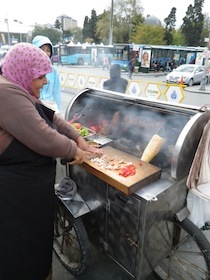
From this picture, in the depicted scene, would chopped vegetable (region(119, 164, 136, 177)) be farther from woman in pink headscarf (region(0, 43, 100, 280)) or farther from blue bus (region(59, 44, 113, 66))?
blue bus (region(59, 44, 113, 66))

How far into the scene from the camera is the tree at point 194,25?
49312 mm

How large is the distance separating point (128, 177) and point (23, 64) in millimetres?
1045

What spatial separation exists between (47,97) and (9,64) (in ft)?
7.13

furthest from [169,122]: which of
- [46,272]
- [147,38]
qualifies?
[147,38]

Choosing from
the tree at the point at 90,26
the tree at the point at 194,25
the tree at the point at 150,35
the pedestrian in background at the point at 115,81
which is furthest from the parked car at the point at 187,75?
the tree at the point at 90,26

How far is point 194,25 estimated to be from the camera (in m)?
50.1

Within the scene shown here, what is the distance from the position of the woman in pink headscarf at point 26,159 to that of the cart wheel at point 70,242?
0.30 metres

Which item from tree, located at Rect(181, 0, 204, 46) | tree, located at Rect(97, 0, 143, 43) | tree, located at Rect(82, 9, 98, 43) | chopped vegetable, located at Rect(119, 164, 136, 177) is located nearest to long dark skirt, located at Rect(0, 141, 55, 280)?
chopped vegetable, located at Rect(119, 164, 136, 177)

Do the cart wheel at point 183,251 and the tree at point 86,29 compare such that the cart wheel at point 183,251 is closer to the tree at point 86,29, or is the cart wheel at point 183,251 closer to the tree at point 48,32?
the tree at point 48,32

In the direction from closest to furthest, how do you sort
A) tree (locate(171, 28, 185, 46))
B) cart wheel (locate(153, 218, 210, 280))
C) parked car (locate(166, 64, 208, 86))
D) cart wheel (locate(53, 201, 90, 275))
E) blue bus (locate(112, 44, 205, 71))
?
cart wheel (locate(153, 218, 210, 280)) → cart wheel (locate(53, 201, 90, 275)) → parked car (locate(166, 64, 208, 86)) → blue bus (locate(112, 44, 205, 71)) → tree (locate(171, 28, 185, 46))

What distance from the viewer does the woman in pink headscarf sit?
1255 mm

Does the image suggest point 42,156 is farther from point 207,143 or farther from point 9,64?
point 207,143

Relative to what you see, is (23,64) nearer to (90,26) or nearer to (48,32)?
(48,32)

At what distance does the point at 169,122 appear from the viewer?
2248 mm
